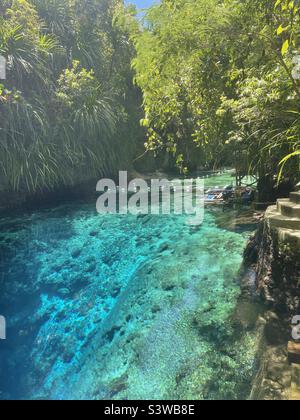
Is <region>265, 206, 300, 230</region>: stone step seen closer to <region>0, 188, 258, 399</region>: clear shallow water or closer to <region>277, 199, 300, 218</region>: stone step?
<region>277, 199, 300, 218</region>: stone step

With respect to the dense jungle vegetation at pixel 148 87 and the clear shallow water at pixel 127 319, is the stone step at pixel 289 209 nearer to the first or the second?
the dense jungle vegetation at pixel 148 87

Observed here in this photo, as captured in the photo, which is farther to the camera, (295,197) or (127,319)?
(127,319)

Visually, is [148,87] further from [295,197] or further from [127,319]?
[127,319]

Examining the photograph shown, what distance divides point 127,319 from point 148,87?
12.3 feet

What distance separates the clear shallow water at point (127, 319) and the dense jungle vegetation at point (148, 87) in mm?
1985

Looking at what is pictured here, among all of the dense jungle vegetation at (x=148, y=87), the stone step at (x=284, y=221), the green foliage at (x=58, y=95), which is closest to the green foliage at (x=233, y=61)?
the dense jungle vegetation at (x=148, y=87)

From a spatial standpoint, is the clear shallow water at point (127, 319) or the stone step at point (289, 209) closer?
the clear shallow water at point (127, 319)

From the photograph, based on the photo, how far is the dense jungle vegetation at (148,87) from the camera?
13.5ft

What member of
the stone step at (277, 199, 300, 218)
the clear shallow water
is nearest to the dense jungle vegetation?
the stone step at (277, 199, 300, 218)

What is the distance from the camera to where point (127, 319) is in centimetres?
425

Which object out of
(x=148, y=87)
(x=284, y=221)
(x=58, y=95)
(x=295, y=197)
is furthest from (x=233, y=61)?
(x=58, y=95)

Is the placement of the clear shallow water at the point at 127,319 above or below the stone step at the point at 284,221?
→ below
